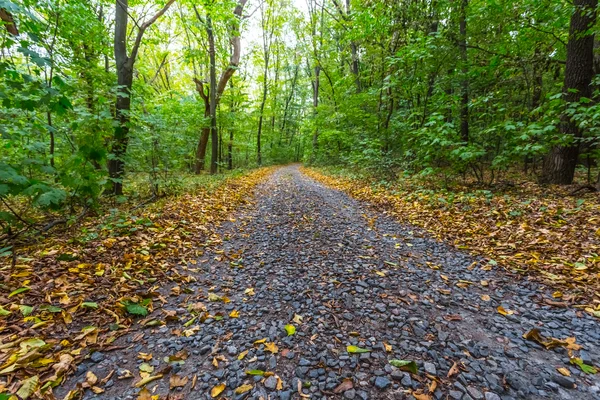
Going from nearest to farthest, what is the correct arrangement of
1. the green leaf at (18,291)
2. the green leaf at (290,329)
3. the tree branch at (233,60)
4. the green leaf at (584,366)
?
the green leaf at (584,366)
the green leaf at (290,329)
the green leaf at (18,291)
the tree branch at (233,60)

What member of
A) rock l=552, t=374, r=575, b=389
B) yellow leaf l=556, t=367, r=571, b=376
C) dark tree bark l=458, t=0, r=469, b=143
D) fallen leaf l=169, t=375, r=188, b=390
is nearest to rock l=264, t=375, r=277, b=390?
fallen leaf l=169, t=375, r=188, b=390

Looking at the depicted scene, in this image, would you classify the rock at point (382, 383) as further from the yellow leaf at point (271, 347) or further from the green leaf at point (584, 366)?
the green leaf at point (584, 366)

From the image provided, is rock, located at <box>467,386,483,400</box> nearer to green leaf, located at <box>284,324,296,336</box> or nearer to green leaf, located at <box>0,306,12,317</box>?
green leaf, located at <box>284,324,296,336</box>

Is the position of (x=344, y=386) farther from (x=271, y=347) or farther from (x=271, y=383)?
(x=271, y=347)

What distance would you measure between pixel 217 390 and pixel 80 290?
1.99 meters

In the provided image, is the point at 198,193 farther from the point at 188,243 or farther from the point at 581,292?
the point at 581,292

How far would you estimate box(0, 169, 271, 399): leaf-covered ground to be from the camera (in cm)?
187

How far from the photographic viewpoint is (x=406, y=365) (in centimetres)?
191

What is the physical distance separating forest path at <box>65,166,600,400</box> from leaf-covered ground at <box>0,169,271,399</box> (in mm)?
204

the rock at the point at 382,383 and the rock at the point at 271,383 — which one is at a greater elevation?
the rock at the point at 382,383

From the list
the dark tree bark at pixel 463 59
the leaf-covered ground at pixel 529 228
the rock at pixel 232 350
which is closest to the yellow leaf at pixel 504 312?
the leaf-covered ground at pixel 529 228

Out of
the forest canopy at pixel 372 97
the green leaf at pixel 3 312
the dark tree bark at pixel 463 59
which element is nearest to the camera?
the green leaf at pixel 3 312

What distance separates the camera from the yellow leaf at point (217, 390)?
5.76 feet

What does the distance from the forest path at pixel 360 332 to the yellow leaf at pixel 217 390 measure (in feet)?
0.05
